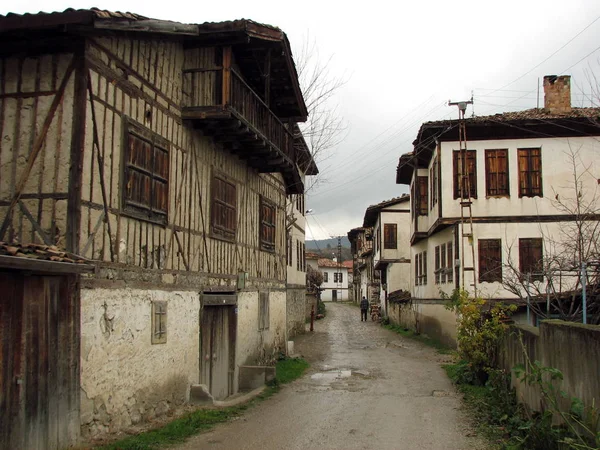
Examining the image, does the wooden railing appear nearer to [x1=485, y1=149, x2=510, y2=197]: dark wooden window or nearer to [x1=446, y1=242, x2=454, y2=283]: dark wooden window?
[x1=485, y1=149, x2=510, y2=197]: dark wooden window

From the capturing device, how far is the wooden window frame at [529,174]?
71.7 feet

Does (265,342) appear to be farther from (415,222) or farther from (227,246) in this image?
(415,222)

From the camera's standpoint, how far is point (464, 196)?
22016mm

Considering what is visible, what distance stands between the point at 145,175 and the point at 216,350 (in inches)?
213

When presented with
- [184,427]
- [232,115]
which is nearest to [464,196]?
[232,115]

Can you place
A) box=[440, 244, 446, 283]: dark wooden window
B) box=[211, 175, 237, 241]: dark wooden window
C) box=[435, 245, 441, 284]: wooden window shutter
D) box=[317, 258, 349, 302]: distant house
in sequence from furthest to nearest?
box=[317, 258, 349, 302]: distant house < box=[435, 245, 441, 284]: wooden window shutter < box=[440, 244, 446, 283]: dark wooden window < box=[211, 175, 237, 241]: dark wooden window

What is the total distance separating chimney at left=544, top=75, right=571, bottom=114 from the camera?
916 inches

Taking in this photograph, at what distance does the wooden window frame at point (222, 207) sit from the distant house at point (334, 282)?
8232cm

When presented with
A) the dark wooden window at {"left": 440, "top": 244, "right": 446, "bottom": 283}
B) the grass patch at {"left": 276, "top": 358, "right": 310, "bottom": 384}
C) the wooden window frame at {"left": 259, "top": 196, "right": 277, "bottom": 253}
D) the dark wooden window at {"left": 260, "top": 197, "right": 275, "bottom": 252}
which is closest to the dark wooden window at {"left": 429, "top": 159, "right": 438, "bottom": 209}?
the dark wooden window at {"left": 440, "top": 244, "right": 446, "bottom": 283}

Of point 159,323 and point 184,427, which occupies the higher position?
point 159,323

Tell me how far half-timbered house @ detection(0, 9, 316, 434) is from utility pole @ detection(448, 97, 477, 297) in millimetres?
8856

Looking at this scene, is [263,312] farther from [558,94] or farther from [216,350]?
[558,94]

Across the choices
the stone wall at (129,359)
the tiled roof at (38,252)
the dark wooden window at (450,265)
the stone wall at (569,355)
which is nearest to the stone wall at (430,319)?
the dark wooden window at (450,265)

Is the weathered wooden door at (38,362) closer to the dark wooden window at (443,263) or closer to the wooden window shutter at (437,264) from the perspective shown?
the dark wooden window at (443,263)
